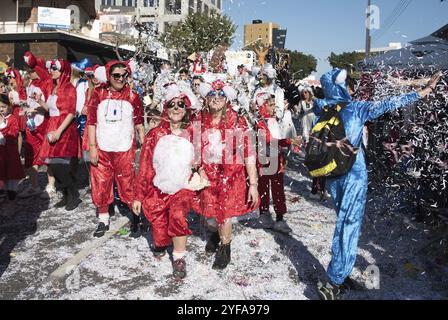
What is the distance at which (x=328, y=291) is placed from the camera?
3.38m

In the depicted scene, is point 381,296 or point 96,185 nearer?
point 381,296

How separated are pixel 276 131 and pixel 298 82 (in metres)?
2.32

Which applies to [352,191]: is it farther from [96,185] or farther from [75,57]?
[75,57]

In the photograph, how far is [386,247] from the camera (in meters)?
4.73

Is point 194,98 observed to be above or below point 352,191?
above

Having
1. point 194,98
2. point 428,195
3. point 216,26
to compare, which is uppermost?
point 216,26

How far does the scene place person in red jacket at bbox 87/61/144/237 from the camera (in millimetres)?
4715

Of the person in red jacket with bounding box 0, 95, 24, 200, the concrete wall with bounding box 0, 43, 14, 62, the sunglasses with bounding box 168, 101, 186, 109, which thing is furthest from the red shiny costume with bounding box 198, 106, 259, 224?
the concrete wall with bounding box 0, 43, 14, 62

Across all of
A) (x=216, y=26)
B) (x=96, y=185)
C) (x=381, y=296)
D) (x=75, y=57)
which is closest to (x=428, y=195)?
(x=381, y=296)

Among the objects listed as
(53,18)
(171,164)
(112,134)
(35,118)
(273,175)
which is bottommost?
(273,175)

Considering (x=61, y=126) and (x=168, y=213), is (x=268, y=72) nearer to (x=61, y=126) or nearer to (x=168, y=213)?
(x=168, y=213)

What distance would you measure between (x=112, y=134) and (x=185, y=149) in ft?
4.01

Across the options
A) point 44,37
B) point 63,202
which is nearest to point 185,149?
→ point 63,202

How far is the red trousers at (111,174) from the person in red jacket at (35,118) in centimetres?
205
